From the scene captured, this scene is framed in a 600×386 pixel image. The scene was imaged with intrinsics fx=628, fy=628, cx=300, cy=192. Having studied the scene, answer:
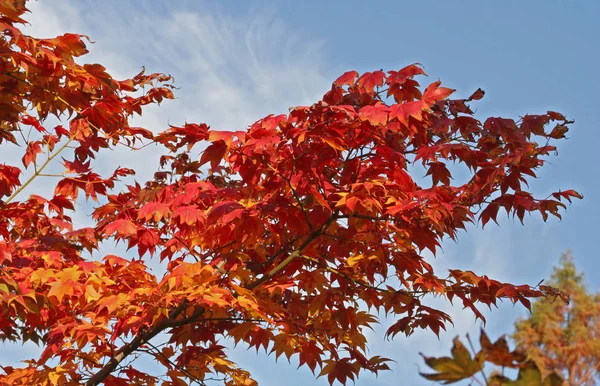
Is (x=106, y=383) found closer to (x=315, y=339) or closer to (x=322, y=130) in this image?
(x=315, y=339)

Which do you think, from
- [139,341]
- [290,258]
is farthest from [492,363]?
[139,341]

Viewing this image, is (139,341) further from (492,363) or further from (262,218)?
(492,363)

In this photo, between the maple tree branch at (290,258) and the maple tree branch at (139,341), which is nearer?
the maple tree branch at (290,258)

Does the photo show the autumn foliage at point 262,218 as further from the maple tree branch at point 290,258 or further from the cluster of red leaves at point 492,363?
the cluster of red leaves at point 492,363

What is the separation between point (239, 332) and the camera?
4.51 meters

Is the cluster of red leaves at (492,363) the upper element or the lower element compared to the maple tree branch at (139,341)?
lower

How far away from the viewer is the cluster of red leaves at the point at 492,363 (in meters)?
1.17

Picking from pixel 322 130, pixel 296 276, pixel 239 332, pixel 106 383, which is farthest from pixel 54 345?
pixel 322 130

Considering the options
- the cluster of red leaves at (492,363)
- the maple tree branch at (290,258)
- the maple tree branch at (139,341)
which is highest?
the maple tree branch at (290,258)

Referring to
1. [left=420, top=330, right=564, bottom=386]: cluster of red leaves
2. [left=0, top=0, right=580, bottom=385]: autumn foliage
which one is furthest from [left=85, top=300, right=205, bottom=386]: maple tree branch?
[left=420, top=330, right=564, bottom=386]: cluster of red leaves

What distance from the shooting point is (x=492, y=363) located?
3.88 feet

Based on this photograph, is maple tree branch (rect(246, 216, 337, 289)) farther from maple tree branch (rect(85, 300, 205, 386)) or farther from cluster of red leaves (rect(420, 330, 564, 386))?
cluster of red leaves (rect(420, 330, 564, 386))

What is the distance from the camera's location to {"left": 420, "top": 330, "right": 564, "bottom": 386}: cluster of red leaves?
1168mm

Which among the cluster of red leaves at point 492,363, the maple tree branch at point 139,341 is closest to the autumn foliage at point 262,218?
the maple tree branch at point 139,341
